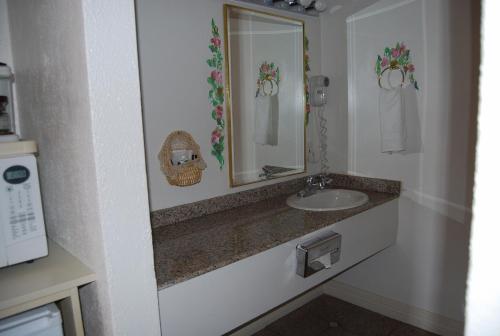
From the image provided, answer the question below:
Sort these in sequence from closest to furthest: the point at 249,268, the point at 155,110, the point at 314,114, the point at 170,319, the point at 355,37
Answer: the point at 170,319
the point at 249,268
the point at 155,110
the point at 355,37
the point at 314,114

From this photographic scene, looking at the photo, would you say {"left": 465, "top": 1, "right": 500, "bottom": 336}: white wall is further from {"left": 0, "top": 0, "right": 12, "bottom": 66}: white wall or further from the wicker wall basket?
{"left": 0, "top": 0, "right": 12, "bottom": 66}: white wall

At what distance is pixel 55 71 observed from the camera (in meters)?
1.07

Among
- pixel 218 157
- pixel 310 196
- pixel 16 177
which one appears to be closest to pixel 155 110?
pixel 218 157

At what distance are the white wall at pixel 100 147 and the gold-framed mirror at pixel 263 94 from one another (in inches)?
39.8

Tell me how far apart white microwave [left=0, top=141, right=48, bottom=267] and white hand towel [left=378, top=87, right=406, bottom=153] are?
73.9 inches

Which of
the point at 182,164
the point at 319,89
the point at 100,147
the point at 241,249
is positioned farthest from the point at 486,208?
the point at 319,89

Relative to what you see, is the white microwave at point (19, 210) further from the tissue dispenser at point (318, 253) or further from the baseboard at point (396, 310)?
the baseboard at point (396, 310)

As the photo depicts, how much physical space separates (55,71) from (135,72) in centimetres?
29

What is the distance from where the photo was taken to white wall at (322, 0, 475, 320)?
1.95 meters

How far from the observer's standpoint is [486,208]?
327 millimetres

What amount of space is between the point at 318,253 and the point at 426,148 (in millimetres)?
1014

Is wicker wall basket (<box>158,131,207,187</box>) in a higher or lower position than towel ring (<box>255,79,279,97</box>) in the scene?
lower

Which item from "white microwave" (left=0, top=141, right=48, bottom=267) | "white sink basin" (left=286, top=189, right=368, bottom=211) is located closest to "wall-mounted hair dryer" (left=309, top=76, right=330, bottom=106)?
"white sink basin" (left=286, top=189, right=368, bottom=211)

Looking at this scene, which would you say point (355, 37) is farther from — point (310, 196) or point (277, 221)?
point (277, 221)
